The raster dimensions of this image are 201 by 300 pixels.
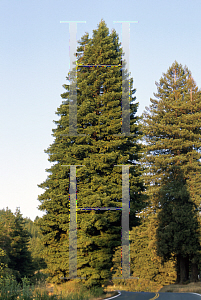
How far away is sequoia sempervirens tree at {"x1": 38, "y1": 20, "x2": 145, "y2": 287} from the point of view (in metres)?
16.4

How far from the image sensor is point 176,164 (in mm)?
33531

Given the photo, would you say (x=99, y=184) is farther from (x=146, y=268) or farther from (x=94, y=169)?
(x=146, y=268)

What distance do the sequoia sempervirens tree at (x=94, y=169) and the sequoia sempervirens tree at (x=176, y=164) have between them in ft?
36.5

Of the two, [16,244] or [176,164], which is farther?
[16,244]

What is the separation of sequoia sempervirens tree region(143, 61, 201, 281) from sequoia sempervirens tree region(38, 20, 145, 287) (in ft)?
36.5

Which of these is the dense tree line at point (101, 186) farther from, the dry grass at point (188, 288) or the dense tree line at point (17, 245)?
the dense tree line at point (17, 245)

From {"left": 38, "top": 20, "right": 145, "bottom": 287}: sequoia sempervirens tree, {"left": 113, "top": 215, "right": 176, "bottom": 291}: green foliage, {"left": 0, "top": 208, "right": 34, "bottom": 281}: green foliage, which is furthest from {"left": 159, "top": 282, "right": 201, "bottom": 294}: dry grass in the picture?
{"left": 0, "top": 208, "right": 34, "bottom": 281}: green foliage

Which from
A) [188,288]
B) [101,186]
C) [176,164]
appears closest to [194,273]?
[188,288]

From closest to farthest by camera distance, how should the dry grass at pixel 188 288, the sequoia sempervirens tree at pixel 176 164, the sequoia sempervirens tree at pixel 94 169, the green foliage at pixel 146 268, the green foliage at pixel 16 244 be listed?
the sequoia sempervirens tree at pixel 94 169 < the dry grass at pixel 188 288 < the sequoia sempervirens tree at pixel 176 164 < the green foliage at pixel 146 268 < the green foliage at pixel 16 244

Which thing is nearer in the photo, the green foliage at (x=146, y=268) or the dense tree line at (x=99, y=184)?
the dense tree line at (x=99, y=184)

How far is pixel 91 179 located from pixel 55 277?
5.80m

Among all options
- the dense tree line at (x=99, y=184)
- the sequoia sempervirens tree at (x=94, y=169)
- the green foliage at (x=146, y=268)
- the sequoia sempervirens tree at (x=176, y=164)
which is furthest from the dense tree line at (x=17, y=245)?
the sequoia sempervirens tree at (x=94, y=169)

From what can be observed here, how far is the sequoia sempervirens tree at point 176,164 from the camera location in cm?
2855

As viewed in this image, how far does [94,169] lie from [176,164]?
17.6 meters
